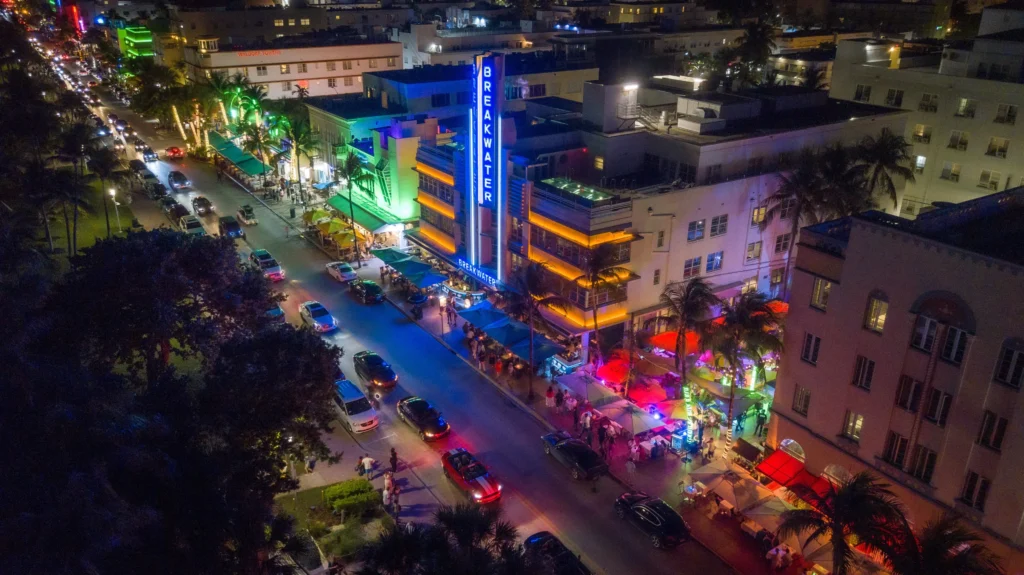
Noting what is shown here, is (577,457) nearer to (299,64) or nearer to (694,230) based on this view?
(694,230)

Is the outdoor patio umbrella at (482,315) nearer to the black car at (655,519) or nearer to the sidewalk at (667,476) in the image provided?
the sidewalk at (667,476)

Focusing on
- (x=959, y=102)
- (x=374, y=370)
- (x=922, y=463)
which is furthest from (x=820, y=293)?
(x=959, y=102)

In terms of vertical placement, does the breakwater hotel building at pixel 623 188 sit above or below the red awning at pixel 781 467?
above

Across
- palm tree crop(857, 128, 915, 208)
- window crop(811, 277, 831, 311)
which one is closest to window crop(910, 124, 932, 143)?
palm tree crop(857, 128, 915, 208)

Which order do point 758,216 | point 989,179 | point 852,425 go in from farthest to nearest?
1. point 989,179
2. point 758,216
3. point 852,425

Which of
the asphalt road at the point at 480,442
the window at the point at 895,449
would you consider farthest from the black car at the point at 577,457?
the window at the point at 895,449

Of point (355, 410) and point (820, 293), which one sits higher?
point (820, 293)
